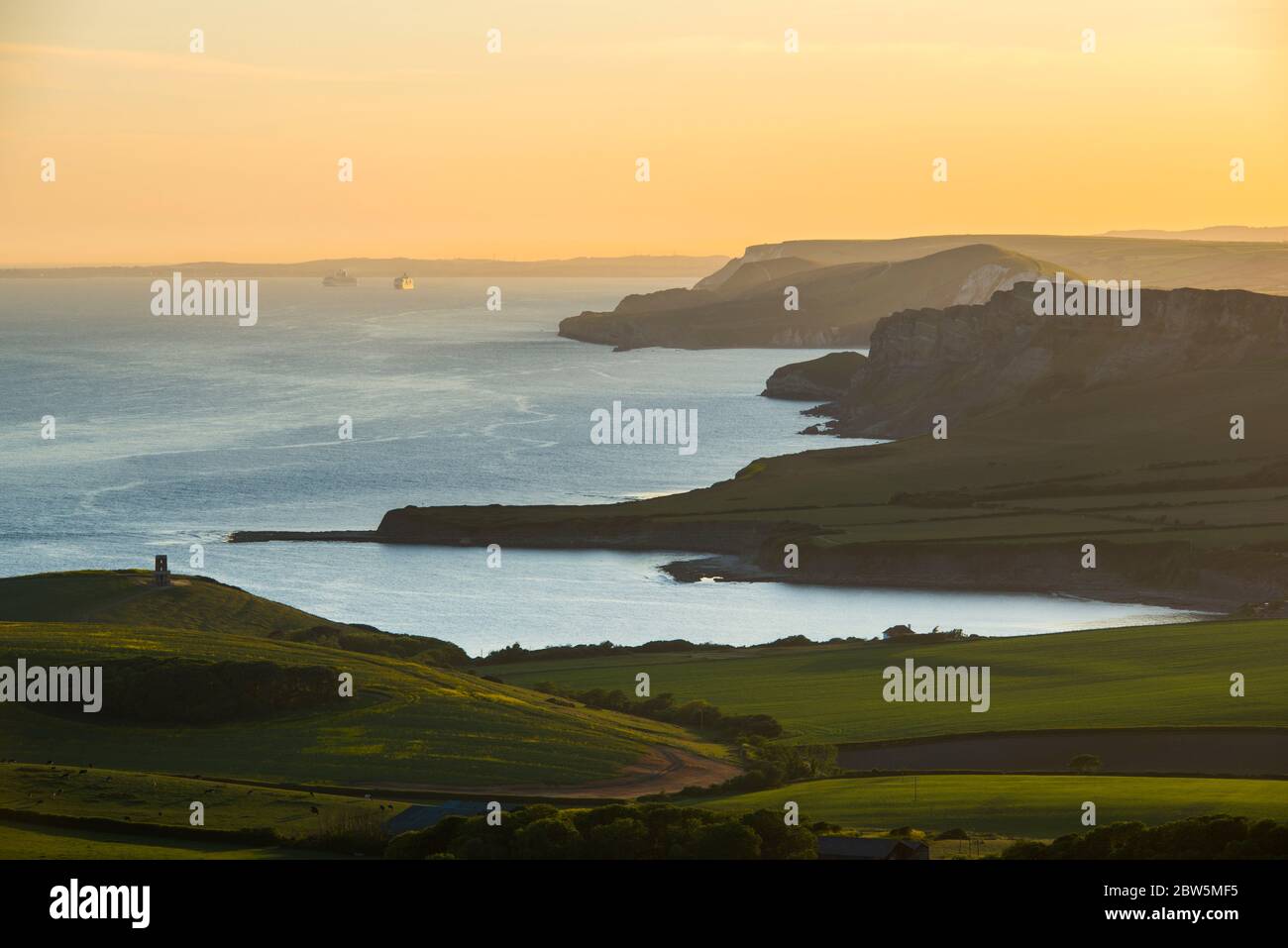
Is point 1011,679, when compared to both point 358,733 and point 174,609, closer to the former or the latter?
point 358,733

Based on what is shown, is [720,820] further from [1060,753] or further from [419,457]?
[419,457]

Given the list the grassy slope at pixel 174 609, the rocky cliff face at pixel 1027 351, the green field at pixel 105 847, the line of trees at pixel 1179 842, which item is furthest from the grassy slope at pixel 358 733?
the rocky cliff face at pixel 1027 351

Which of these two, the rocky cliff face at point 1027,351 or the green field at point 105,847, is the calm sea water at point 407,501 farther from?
the green field at point 105,847

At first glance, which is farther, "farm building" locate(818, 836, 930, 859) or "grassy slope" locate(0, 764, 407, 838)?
"grassy slope" locate(0, 764, 407, 838)

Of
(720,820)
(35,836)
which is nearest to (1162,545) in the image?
(720,820)

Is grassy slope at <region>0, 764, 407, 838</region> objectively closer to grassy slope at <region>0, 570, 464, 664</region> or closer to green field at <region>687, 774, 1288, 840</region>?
green field at <region>687, 774, 1288, 840</region>

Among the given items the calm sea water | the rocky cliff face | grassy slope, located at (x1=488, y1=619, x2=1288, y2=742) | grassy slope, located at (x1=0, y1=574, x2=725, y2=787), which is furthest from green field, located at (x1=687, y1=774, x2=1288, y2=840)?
the rocky cliff face
